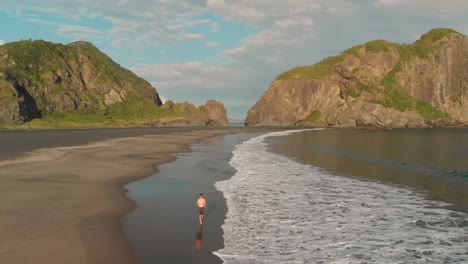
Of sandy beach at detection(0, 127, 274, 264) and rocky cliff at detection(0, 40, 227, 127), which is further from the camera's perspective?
rocky cliff at detection(0, 40, 227, 127)

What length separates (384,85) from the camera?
16600 centimetres

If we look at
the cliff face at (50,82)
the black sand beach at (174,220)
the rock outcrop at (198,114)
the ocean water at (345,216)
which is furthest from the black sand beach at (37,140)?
Result: the rock outcrop at (198,114)

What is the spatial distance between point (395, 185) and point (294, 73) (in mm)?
178904

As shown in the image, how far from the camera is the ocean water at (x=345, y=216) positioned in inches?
429

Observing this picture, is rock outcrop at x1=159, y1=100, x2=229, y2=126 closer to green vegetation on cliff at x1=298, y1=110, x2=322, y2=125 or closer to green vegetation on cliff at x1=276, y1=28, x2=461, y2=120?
green vegetation on cliff at x1=298, y1=110, x2=322, y2=125

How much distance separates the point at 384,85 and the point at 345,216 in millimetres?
167160

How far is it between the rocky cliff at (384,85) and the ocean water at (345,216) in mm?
136729

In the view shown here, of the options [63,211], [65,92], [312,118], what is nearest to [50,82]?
[65,92]

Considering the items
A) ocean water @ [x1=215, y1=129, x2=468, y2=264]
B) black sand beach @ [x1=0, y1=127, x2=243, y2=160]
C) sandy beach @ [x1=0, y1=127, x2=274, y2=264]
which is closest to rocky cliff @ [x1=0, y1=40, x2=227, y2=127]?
black sand beach @ [x1=0, y1=127, x2=243, y2=160]

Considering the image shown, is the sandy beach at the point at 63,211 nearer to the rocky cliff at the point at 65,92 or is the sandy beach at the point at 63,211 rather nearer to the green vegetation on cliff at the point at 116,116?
the rocky cliff at the point at 65,92

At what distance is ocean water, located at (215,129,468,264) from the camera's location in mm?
10899

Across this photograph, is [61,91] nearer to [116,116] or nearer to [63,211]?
[116,116]

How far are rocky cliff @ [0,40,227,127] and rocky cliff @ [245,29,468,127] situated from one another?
44475mm

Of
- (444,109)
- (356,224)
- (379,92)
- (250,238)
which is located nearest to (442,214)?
(356,224)
